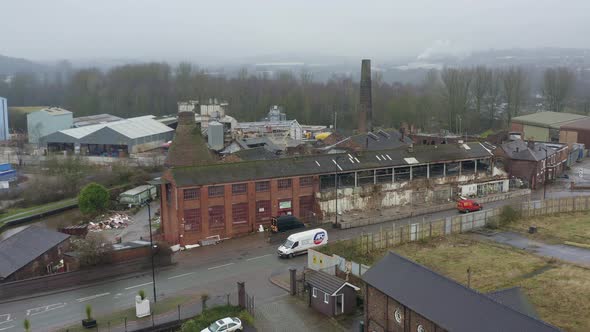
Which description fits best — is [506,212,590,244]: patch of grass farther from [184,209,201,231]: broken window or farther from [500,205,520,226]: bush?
[184,209,201,231]: broken window

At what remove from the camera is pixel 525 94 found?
81.4 metres

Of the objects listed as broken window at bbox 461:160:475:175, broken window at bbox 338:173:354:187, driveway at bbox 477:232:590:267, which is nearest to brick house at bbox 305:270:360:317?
driveway at bbox 477:232:590:267

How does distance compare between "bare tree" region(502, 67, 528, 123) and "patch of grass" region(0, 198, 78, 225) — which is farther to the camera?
"bare tree" region(502, 67, 528, 123)

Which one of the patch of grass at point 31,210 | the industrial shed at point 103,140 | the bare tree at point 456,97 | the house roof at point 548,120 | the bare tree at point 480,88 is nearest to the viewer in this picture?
the patch of grass at point 31,210

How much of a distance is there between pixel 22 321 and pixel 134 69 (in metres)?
98.2

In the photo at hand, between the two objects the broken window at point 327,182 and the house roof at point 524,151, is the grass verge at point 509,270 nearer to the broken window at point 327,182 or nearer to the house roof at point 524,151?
the broken window at point 327,182

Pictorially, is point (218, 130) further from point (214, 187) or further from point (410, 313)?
point (410, 313)

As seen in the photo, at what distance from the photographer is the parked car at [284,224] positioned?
28658 millimetres

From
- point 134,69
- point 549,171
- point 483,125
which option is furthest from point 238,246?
point 134,69

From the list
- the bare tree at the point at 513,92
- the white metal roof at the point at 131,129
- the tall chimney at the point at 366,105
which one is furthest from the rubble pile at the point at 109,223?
the bare tree at the point at 513,92

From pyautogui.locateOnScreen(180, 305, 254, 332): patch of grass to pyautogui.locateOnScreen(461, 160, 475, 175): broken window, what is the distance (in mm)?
23706

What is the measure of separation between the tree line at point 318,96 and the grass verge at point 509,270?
164 feet

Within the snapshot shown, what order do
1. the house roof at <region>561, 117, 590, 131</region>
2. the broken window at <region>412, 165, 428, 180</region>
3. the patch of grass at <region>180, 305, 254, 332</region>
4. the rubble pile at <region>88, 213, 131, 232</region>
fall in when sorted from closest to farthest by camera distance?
the patch of grass at <region>180, 305, 254, 332</region>
the rubble pile at <region>88, 213, 131, 232</region>
the broken window at <region>412, 165, 428, 180</region>
the house roof at <region>561, 117, 590, 131</region>

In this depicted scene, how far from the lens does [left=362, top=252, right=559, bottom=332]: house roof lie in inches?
493
